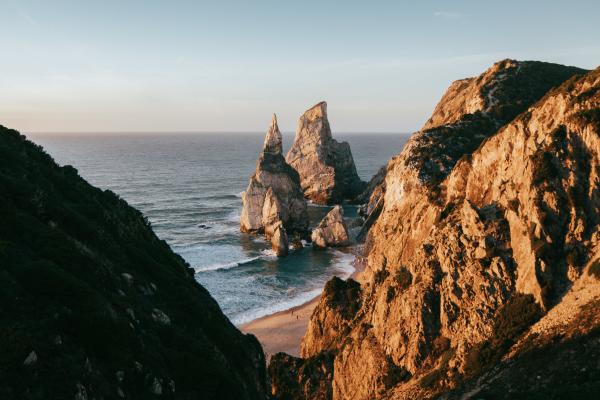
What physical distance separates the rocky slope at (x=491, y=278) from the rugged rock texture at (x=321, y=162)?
7550 cm

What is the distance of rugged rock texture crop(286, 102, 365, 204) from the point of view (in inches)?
4641

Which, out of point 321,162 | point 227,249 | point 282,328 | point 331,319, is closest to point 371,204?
point 321,162

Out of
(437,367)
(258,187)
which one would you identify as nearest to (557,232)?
(437,367)

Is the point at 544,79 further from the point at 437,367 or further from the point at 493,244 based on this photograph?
the point at 437,367

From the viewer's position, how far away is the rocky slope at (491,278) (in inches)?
1017

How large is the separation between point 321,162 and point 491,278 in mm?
91297

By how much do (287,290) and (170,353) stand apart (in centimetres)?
4531

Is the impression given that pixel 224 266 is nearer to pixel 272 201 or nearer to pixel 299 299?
pixel 299 299

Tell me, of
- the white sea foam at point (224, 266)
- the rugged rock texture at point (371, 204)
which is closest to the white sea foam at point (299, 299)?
the rugged rock texture at point (371, 204)

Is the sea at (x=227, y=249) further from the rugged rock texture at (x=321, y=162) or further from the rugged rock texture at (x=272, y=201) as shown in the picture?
the rugged rock texture at (x=321, y=162)

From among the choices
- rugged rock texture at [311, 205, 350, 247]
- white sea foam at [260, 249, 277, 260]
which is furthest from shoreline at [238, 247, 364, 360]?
rugged rock texture at [311, 205, 350, 247]

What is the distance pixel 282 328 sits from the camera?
5078cm

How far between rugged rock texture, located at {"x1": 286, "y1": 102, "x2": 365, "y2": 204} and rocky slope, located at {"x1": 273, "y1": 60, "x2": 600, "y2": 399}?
75499 mm

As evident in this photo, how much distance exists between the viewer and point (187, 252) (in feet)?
253
